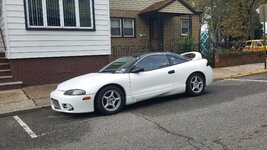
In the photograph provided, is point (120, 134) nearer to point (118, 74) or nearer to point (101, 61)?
point (118, 74)

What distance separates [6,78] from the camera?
10.6 m

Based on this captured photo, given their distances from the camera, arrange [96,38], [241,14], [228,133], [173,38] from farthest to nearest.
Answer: [241,14] → [173,38] → [96,38] → [228,133]

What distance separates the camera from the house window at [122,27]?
1783cm

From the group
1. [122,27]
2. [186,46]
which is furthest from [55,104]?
[122,27]

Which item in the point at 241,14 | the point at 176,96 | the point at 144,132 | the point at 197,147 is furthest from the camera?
the point at 241,14

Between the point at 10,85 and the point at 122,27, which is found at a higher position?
the point at 122,27

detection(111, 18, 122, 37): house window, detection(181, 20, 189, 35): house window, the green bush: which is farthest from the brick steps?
detection(181, 20, 189, 35): house window

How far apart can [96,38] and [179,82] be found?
214 inches

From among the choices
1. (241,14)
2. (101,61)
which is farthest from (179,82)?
(241,14)

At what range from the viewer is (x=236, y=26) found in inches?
1379

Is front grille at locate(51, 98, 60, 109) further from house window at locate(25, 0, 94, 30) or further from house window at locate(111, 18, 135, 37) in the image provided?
house window at locate(111, 18, 135, 37)

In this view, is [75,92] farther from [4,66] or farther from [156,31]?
[156,31]

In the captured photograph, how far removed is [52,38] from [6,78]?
2.20 m

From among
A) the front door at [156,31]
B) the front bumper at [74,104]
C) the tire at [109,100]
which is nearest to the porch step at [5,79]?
the front bumper at [74,104]
